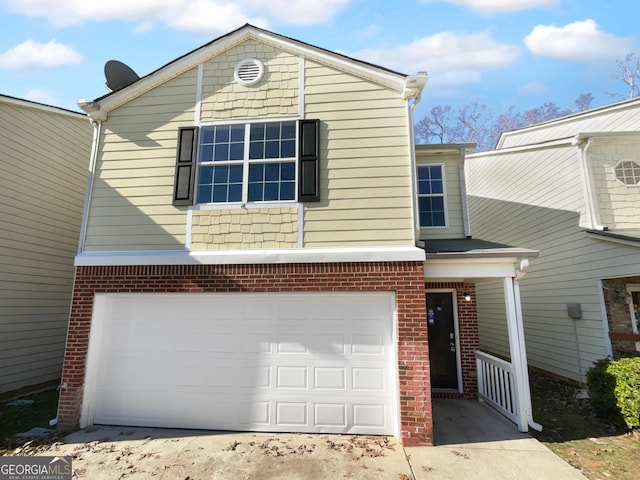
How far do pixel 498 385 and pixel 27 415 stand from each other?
9066 mm

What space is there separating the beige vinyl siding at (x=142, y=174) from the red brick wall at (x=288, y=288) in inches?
22.5

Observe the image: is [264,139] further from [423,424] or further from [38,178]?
[38,178]

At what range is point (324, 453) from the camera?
15.3ft

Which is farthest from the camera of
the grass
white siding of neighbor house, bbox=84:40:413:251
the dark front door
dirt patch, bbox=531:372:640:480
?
the dark front door

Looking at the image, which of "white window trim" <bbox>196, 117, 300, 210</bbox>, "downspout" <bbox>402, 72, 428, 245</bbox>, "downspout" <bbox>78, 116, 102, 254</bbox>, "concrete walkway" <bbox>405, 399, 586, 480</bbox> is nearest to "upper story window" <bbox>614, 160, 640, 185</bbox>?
"downspout" <bbox>402, 72, 428, 245</bbox>

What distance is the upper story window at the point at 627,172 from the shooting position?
7805mm

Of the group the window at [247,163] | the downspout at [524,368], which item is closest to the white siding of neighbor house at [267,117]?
the window at [247,163]

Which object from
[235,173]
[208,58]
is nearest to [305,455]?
[235,173]

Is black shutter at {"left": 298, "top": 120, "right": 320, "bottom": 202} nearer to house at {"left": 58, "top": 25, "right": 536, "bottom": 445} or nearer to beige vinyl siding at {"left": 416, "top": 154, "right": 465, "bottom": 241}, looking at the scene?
house at {"left": 58, "top": 25, "right": 536, "bottom": 445}

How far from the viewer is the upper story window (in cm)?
780

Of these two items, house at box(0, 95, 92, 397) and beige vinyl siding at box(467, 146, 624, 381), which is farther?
beige vinyl siding at box(467, 146, 624, 381)

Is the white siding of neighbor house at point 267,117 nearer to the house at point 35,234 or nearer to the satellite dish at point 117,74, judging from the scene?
the satellite dish at point 117,74

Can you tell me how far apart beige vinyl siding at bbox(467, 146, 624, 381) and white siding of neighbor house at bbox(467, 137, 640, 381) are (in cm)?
2

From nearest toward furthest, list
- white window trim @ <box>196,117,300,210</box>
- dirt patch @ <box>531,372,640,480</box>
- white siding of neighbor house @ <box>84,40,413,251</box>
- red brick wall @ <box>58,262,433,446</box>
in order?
dirt patch @ <box>531,372,640,480</box>, red brick wall @ <box>58,262,433,446</box>, white siding of neighbor house @ <box>84,40,413,251</box>, white window trim @ <box>196,117,300,210</box>
